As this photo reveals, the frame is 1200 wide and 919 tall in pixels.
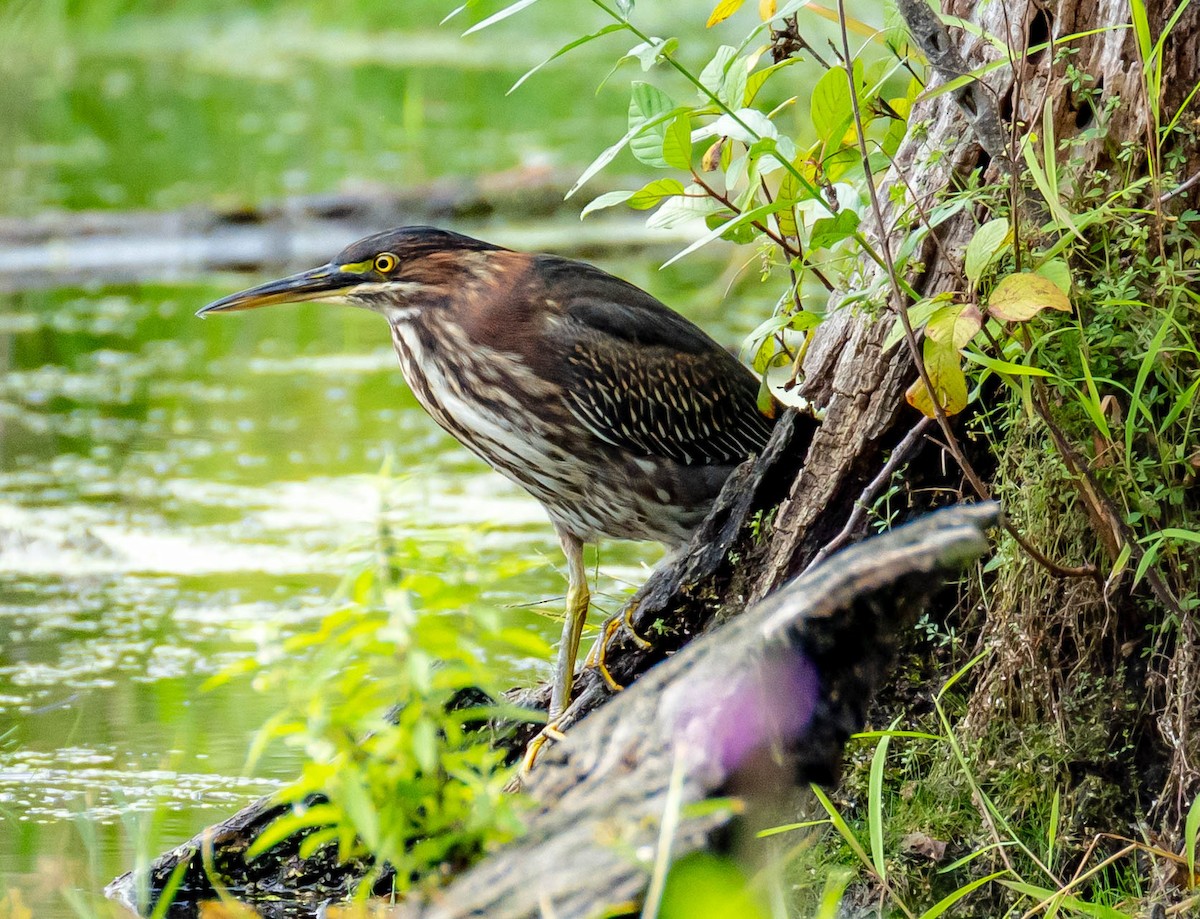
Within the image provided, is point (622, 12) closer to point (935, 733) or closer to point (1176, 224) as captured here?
point (1176, 224)

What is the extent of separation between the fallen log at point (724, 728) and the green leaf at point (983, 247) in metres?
0.60

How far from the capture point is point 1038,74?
313 cm

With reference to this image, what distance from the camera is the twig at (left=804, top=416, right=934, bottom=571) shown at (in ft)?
10.9

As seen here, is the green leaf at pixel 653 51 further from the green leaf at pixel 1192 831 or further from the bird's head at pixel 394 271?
the green leaf at pixel 1192 831

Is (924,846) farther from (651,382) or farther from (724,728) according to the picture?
(651,382)

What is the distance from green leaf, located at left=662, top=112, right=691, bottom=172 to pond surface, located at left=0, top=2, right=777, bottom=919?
809mm

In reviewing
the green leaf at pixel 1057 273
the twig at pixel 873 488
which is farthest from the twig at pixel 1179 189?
the twig at pixel 873 488

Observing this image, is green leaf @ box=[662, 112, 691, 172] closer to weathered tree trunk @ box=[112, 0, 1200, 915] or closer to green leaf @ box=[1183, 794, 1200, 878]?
weathered tree trunk @ box=[112, 0, 1200, 915]

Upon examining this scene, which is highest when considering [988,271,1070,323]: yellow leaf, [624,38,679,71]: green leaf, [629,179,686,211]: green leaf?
[624,38,679,71]: green leaf

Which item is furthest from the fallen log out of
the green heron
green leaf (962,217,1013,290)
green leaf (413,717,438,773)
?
the green heron

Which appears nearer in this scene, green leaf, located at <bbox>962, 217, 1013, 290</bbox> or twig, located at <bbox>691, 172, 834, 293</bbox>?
green leaf, located at <bbox>962, 217, 1013, 290</bbox>

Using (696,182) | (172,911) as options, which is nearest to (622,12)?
(696,182)

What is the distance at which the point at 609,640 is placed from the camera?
371 centimetres

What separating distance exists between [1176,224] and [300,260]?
7315mm
